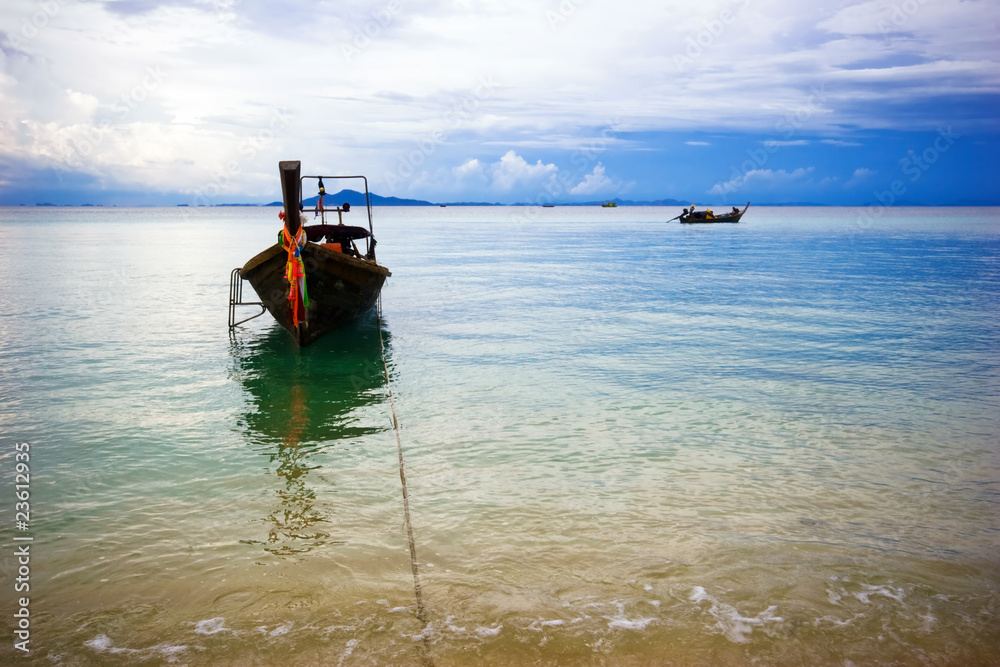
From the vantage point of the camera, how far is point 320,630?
479 cm

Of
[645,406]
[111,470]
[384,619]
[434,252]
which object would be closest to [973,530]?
[645,406]

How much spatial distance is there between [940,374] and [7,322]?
71.6 ft

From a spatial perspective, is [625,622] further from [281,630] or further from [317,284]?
[317,284]

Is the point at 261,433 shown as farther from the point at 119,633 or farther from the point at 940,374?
the point at 940,374

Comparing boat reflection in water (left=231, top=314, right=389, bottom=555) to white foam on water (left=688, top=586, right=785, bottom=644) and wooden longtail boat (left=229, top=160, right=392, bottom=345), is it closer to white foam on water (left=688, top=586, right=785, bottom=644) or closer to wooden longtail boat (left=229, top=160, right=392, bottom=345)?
wooden longtail boat (left=229, top=160, right=392, bottom=345)

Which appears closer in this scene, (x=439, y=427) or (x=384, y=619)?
(x=384, y=619)

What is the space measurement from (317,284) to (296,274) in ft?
3.74

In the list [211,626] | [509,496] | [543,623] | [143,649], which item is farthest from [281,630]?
[509,496]

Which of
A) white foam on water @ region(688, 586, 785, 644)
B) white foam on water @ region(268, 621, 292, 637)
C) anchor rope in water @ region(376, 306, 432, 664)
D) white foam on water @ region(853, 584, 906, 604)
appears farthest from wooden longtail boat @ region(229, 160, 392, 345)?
white foam on water @ region(853, 584, 906, 604)

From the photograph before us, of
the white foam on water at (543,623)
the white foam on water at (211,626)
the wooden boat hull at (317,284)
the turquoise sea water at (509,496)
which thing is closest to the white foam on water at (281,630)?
the turquoise sea water at (509,496)

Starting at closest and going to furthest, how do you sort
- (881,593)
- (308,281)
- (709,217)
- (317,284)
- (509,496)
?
(881,593)
(509,496)
(308,281)
(317,284)
(709,217)

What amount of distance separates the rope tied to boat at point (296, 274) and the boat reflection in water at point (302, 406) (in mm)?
1002

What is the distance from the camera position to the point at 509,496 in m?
7.11

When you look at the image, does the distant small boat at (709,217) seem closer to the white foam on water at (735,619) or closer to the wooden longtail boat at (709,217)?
the wooden longtail boat at (709,217)
